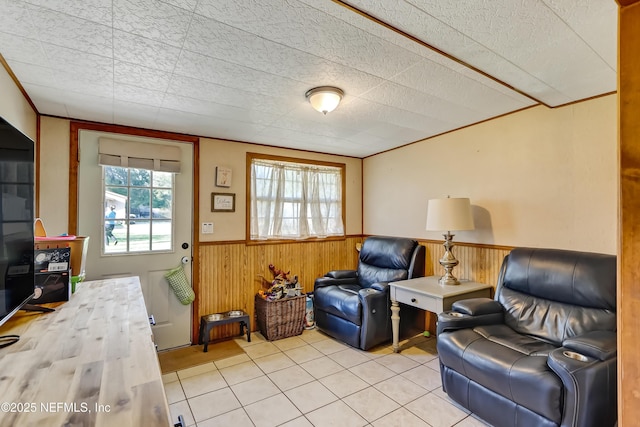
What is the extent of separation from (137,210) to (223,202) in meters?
0.85

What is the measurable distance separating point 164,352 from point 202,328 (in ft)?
1.34

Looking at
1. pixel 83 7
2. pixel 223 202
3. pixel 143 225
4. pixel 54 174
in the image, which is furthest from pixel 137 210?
pixel 83 7

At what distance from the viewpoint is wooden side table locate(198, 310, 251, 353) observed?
3094 millimetres

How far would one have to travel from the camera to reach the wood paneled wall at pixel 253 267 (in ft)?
9.92

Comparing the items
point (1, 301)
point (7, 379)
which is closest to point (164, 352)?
point (1, 301)

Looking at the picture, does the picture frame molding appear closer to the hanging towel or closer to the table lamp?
the hanging towel

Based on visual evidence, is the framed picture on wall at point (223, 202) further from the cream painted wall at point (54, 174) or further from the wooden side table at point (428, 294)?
the wooden side table at point (428, 294)

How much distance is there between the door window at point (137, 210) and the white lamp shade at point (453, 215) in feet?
8.90

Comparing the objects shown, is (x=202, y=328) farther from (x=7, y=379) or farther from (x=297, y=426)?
(x=7, y=379)

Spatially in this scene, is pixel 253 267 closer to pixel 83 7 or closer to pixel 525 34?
pixel 83 7

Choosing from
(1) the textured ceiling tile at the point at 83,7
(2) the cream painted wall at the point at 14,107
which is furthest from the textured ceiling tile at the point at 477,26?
(2) the cream painted wall at the point at 14,107

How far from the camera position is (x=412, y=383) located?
244 centimetres

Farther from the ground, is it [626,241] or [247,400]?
[626,241]

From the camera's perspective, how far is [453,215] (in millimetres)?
2789
